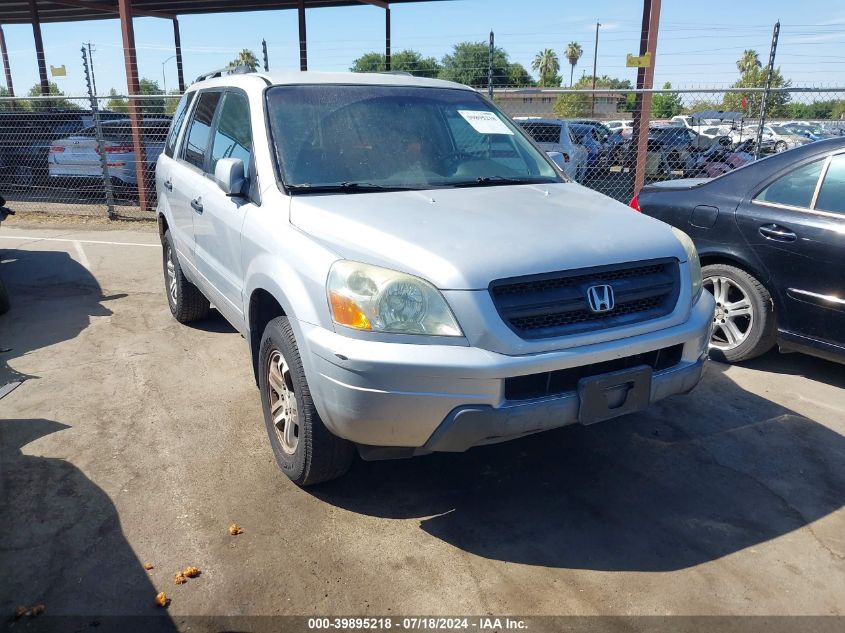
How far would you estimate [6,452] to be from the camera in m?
3.76

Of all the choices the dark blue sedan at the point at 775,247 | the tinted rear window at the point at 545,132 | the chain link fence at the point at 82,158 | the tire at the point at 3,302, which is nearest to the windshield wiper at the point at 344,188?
the dark blue sedan at the point at 775,247

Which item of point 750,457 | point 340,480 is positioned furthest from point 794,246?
point 340,480

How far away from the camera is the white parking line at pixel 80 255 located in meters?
8.23

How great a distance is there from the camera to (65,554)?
115 inches

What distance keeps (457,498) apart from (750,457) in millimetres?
1681

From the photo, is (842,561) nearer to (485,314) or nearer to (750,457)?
(750,457)

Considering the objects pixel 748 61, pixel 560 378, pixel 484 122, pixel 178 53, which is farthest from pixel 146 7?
pixel 748 61

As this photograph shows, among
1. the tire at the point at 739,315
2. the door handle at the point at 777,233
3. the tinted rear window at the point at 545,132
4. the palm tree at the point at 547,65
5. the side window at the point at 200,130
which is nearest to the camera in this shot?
the door handle at the point at 777,233

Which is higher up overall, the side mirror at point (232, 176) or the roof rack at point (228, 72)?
the roof rack at point (228, 72)

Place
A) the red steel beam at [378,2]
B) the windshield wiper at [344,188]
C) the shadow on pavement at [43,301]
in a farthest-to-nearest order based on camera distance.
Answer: the red steel beam at [378,2] → the shadow on pavement at [43,301] → the windshield wiper at [344,188]

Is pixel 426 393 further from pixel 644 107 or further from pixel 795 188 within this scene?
pixel 644 107

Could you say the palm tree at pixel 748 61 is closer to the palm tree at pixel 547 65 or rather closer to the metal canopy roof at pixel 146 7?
the palm tree at pixel 547 65

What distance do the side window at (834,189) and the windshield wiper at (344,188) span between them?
2760 mm

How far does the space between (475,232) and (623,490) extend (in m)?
1.51
